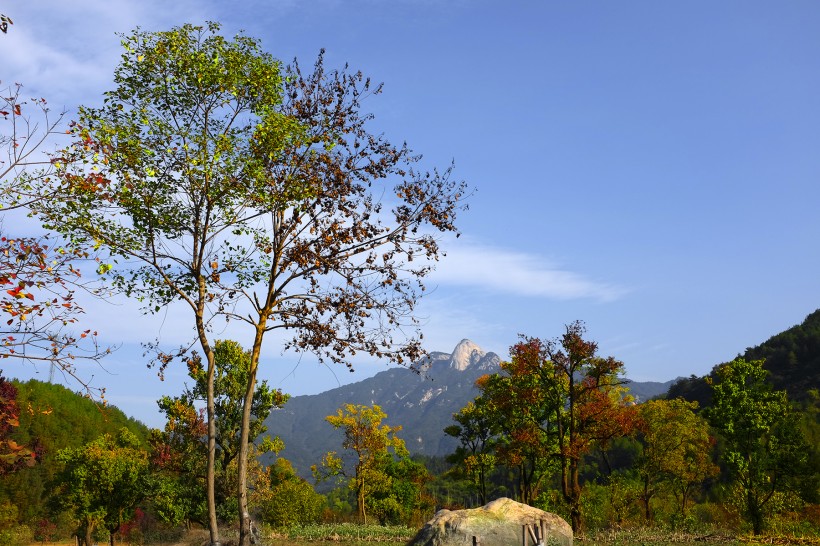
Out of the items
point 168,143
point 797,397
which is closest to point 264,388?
point 168,143

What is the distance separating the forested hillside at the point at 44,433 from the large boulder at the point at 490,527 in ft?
195

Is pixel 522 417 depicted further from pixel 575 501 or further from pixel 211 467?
pixel 211 467

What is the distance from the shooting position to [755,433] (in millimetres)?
33438

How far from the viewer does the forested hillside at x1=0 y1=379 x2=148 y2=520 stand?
85562 mm

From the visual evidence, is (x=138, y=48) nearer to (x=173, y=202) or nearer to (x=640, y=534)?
(x=173, y=202)

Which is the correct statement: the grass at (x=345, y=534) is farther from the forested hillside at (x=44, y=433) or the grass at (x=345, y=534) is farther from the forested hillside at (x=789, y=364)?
the forested hillside at (x=789, y=364)

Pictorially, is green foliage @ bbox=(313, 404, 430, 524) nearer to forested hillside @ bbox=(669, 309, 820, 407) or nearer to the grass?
the grass

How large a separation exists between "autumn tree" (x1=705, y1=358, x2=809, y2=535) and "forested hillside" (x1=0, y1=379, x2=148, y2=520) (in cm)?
6388

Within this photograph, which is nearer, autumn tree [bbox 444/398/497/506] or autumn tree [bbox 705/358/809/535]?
autumn tree [bbox 705/358/809/535]

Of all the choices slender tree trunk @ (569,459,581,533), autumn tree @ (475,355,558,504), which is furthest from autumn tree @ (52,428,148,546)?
slender tree trunk @ (569,459,581,533)

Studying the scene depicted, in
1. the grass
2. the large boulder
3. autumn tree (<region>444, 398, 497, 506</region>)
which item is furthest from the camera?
autumn tree (<region>444, 398, 497, 506</region>)

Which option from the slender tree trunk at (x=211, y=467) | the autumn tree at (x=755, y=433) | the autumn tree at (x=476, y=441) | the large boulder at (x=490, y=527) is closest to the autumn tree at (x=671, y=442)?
the autumn tree at (x=755, y=433)

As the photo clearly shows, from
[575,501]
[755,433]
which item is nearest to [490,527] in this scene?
[575,501]

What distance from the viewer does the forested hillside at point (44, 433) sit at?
3369 inches
